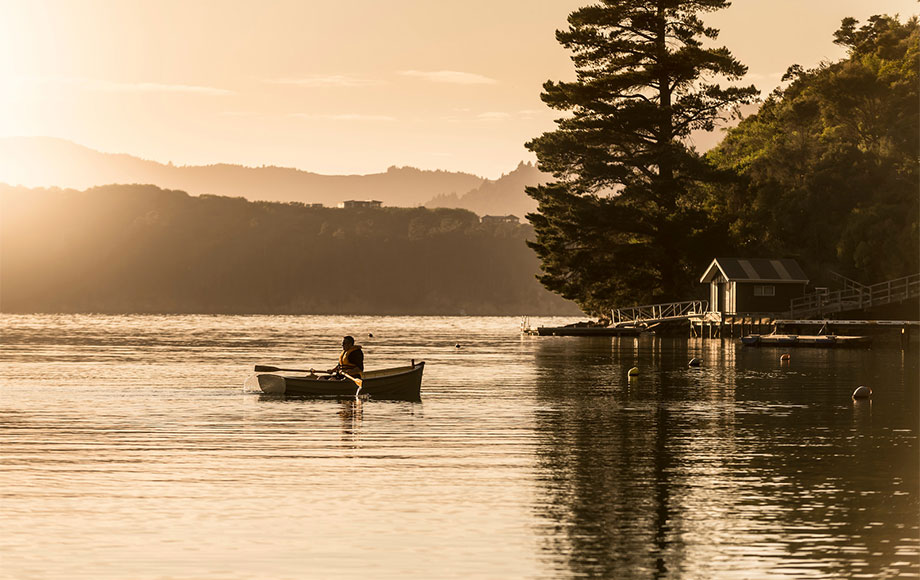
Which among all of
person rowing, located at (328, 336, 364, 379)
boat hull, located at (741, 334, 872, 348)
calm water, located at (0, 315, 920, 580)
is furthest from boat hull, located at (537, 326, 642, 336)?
person rowing, located at (328, 336, 364, 379)

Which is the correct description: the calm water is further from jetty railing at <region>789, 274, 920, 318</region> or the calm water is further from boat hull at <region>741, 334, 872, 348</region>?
jetty railing at <region>789, 274, 920, 318</region>

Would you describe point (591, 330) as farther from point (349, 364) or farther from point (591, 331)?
point (349, 364)

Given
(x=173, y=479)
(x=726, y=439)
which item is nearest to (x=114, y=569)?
(x=173, y=479)

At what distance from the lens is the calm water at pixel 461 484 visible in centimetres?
1670

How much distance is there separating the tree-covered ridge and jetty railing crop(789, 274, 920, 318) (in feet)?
5.18

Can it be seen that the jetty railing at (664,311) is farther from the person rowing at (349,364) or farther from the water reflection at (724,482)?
the person rowing at (349,364)

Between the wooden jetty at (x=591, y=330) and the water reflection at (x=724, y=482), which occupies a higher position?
the wooden jetty at (x=591, y=330)

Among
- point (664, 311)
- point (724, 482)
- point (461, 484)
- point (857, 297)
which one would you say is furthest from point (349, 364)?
point (664, 311)

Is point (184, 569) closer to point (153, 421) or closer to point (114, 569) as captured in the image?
point (114, 569)

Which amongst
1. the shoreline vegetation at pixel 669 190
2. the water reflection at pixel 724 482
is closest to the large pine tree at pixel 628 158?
the shoreline vegetation at pixel 669 190

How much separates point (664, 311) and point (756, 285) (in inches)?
394

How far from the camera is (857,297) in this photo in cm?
10138

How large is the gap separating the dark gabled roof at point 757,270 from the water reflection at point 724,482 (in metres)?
52.7

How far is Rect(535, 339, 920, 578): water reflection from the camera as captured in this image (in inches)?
667
